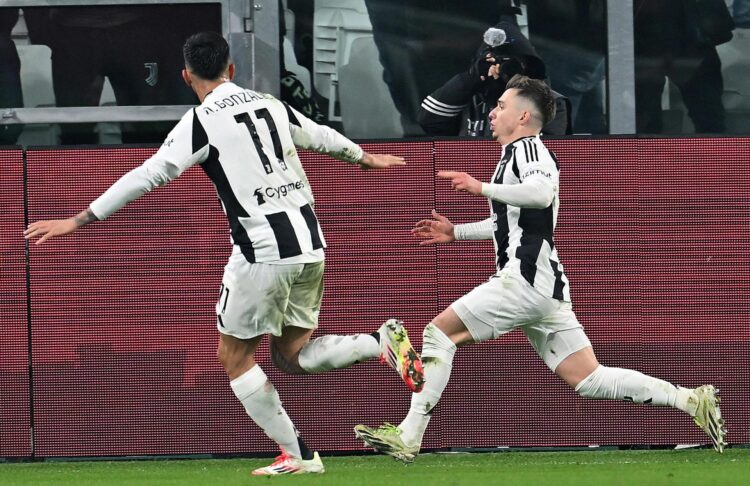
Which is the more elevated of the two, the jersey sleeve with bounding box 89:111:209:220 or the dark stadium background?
the jersey sleeve with bounding box 89:111:209:220

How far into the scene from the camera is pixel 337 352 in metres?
7.70

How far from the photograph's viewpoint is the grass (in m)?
7.53

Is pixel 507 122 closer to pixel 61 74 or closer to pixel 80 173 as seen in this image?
pixel 80 173

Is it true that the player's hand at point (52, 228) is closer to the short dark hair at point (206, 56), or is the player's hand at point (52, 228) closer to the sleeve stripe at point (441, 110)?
the short dark hair at point (206, 56)

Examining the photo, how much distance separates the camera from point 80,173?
907 cm

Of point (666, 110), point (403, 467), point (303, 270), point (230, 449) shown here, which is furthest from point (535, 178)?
point (666, 110)

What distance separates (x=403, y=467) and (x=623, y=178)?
7.09ft

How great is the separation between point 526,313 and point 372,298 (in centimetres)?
145

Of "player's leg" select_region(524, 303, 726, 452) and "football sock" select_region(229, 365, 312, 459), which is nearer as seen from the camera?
"football sock" select_region(229, 365, 312, 459)

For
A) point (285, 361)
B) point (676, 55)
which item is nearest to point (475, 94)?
point (676, 55)

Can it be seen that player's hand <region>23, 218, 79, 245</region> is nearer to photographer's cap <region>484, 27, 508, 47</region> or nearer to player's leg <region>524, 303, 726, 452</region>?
player's leg <region>524, 303, 726, 452</region>

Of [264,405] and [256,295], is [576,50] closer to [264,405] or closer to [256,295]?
[256,295]

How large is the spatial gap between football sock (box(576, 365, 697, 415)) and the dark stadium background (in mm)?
1011

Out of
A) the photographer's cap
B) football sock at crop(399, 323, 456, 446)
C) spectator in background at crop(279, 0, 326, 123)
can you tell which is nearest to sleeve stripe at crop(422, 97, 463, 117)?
the photographer's cap
